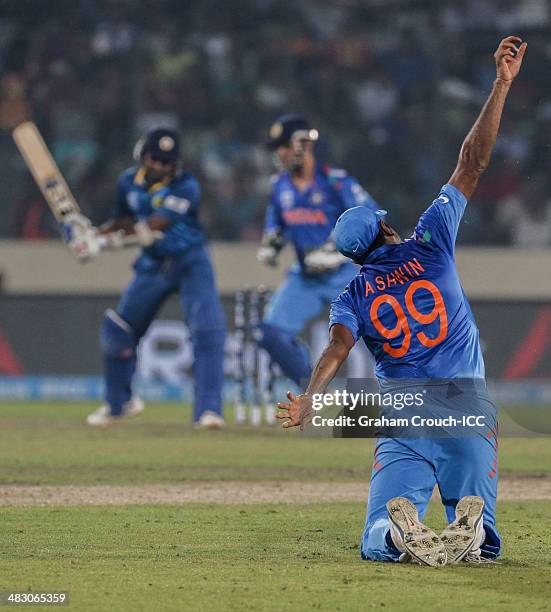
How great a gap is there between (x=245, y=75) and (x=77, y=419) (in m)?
7.12

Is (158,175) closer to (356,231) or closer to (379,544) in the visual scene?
(356,231)

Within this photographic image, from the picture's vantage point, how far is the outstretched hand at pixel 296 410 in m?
5.31

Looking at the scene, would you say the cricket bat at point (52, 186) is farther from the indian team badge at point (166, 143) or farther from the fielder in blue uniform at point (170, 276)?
the indian team badge at point (166, 143)

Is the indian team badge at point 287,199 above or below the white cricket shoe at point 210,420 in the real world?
above

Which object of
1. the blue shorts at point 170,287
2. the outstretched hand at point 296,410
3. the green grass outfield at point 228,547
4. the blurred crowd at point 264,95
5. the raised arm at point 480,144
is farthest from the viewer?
the blurred crowd at point 264,95

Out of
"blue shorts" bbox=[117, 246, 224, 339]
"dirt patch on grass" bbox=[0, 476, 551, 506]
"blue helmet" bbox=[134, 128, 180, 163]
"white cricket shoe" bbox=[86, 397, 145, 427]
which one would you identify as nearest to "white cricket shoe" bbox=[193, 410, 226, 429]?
"white cricket shoe" bbox=[86, 397, 145, 427]

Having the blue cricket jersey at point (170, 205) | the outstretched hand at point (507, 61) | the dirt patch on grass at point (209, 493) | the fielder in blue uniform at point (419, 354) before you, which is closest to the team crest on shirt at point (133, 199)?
the blue cricket jersey at point (170, 205)

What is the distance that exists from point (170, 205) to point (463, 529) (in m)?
6.96

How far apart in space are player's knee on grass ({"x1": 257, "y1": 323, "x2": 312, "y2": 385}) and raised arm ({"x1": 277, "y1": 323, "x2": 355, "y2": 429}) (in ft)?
18.6

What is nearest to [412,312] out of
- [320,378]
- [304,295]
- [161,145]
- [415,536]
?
[320,378]

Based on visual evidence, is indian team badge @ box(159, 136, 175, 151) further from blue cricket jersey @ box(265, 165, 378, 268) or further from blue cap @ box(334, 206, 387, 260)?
blue cap @ box(334, 206, 387, 260)

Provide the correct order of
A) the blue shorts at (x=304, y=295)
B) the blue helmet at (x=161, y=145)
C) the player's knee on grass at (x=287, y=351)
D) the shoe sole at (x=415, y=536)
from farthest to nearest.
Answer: the blue helmet at (x=161, y=145)
the blue shorts at (x=304, y=295)
the player's knee on grass at (x=287, y=351)
the shoe sole at (x=415, y=536)

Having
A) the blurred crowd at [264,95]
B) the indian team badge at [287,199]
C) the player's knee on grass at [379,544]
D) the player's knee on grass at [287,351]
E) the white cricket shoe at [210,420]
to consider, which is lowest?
the player's knee on grass at [379,544]

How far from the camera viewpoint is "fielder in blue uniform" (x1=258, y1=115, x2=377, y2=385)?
37.8 ft
